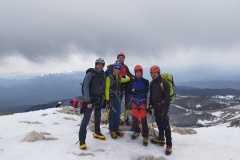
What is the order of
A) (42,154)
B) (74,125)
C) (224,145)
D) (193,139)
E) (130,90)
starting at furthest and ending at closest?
(74,125)
(193,139)
(224,145)
(130,90)
(42,154)

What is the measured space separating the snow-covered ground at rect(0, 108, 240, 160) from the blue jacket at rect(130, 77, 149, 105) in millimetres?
2600

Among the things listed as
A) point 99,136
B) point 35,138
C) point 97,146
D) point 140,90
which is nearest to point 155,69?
point 140,90

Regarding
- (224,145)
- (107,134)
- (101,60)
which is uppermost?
(101,60)

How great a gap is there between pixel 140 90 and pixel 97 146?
3906mm

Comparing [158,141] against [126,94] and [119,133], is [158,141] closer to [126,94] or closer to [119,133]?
[119,133]

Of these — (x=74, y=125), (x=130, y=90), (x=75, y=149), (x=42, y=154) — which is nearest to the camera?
(x=42, y=154)

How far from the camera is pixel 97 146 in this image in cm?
1279

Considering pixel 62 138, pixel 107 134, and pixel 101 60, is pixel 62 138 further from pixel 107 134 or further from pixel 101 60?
pixel 101 60

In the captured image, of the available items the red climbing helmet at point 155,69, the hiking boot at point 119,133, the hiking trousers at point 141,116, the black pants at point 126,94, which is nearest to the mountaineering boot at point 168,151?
→ the hiking trousers at point 141,116

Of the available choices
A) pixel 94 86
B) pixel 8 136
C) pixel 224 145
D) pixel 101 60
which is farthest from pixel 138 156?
pixel 8 136

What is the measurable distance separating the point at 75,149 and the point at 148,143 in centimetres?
450

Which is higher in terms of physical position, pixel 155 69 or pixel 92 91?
pixel 155 69

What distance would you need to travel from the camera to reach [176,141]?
16.1m

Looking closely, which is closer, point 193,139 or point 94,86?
point 94,86
